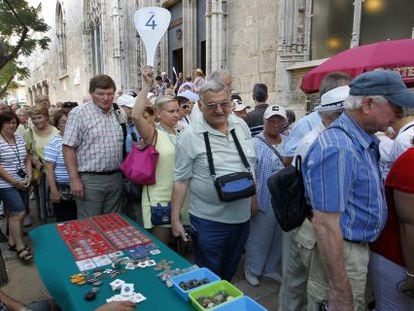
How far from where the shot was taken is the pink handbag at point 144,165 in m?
2.71

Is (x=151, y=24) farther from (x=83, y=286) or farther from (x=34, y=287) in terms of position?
(x=34, y=287)

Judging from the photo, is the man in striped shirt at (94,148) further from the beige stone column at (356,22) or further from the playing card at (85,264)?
the beige stone column at (356,22)

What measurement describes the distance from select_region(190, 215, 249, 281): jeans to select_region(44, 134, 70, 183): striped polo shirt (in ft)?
6.23

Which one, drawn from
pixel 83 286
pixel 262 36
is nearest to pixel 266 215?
pixel 83 286

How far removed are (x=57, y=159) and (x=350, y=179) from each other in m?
3.24

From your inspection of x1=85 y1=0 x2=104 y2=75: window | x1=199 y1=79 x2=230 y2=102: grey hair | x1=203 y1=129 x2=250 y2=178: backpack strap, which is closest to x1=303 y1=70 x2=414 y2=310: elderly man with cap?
x1=203 y1=129 x2=250 y2=178: backpack strap

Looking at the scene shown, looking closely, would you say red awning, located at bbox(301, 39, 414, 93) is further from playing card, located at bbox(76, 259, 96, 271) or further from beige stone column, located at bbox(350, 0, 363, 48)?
playing card, located at bbox(76, 259, 96, 271)

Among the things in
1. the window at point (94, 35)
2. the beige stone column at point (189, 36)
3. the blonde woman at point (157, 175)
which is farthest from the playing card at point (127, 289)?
the window at point (94, 35)

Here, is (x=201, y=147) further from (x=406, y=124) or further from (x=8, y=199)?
(x=8, y=199)

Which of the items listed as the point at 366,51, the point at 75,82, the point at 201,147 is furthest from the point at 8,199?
the point at 75,82

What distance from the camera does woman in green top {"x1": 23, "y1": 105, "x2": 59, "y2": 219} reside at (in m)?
4.20

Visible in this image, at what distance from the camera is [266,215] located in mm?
3148

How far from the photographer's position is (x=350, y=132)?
57.9 inches

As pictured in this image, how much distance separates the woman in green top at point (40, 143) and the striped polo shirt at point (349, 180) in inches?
147
